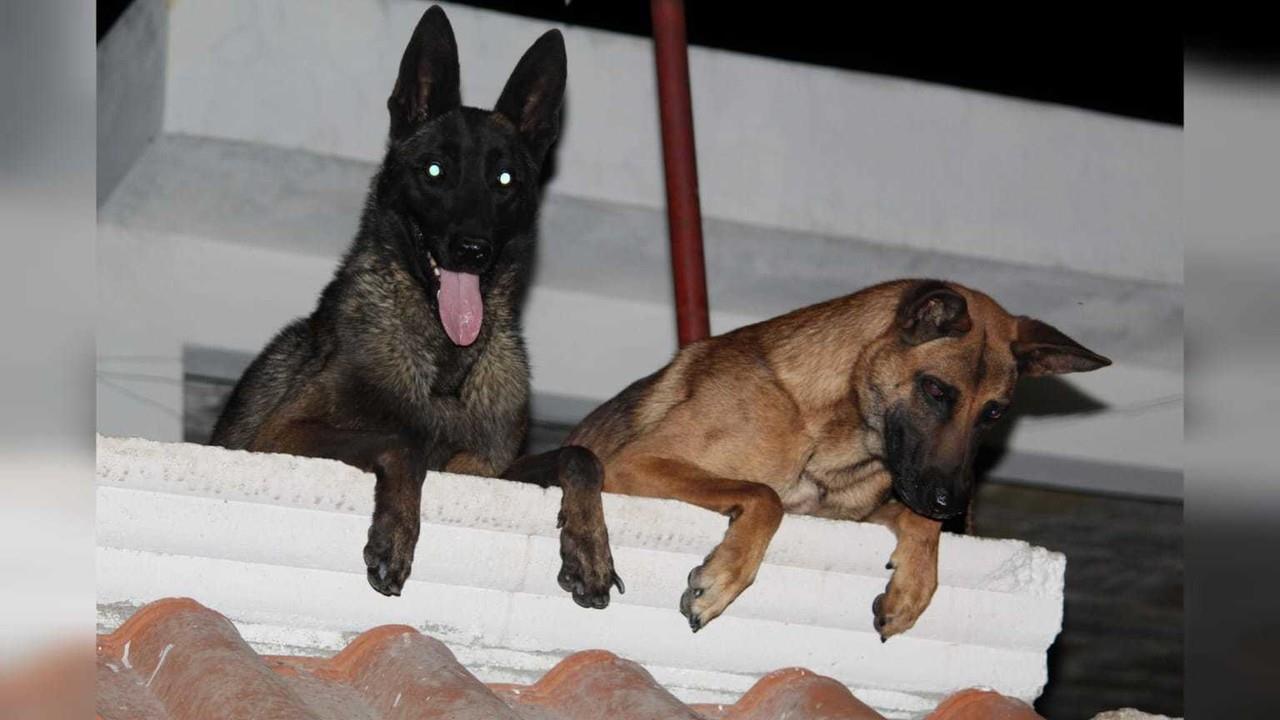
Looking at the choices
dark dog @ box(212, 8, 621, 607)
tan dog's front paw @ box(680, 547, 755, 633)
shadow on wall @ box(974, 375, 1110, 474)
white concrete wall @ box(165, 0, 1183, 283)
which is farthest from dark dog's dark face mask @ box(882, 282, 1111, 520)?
shadow on wall @ box(974, 375, 1110, 474)

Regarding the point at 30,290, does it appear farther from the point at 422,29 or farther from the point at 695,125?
the point at 695,125

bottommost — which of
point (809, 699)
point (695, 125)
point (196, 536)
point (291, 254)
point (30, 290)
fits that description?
point (809, 699)

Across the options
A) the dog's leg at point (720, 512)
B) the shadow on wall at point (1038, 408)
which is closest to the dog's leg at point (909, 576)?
the dog's leg at point (720, 512)

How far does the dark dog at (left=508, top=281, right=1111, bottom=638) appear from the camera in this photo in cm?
528

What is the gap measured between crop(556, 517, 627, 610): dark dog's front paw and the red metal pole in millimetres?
2562

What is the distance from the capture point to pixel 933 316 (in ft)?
18.2

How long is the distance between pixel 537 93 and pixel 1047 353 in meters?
2.12

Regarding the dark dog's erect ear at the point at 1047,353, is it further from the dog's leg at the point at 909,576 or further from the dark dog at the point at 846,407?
the dog's leg at the point at 909,576

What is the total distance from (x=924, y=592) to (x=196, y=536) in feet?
7.03

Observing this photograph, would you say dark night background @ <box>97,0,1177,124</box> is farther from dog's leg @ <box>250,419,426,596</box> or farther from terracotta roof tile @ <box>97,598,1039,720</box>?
terracotta roof tile @ <box>97,598,1039,720</box>

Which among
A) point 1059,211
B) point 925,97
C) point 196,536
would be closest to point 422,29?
A: point 196,536

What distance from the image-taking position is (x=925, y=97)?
8836 mm

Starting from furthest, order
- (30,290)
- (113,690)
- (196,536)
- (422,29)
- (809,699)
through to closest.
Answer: (422,29)
(809,699)
(196,536)
(113,690)
(30,290)

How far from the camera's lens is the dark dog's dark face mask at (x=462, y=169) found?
5664 mm
